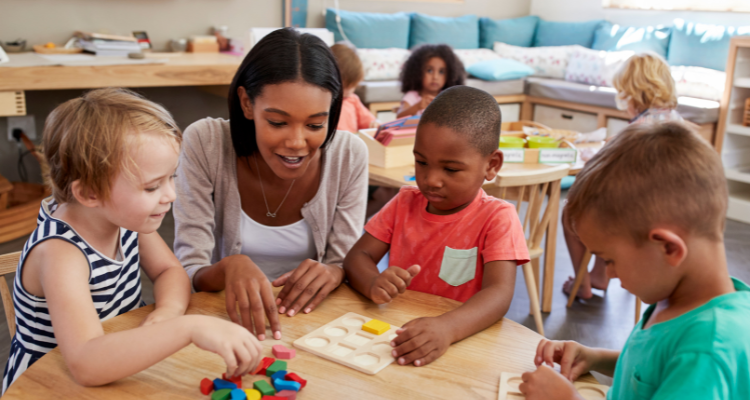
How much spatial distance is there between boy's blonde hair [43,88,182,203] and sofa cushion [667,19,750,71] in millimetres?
4940

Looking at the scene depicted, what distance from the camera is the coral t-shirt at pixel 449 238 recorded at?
1.23 meters

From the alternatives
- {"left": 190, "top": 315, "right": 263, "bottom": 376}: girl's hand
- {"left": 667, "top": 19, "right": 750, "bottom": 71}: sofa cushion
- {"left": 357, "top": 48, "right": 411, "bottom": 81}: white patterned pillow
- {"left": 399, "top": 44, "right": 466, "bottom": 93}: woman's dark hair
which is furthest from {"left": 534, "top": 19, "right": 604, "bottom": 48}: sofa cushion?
{"left": 190, "top": 315, "right": 263, "bottom": 376}: girl's hand

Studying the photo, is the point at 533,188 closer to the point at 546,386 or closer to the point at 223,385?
the point at 546,386

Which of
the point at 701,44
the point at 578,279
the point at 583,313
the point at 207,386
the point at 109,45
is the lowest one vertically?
the point at 583,313

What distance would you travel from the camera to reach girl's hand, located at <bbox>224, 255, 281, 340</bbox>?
39.0 inches

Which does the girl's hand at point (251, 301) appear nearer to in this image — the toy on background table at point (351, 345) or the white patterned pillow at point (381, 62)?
the toy on background table at point (351, 345)

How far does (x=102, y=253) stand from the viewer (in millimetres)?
1012

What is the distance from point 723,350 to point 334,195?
1.00 meters

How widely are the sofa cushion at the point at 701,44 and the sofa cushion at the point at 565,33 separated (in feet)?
2.83

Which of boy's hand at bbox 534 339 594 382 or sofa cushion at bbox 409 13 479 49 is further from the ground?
sofa cushion at bbox 409 13 479 49

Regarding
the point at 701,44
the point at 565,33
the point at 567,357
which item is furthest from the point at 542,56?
the point at 567,357

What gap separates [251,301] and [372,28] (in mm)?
4482

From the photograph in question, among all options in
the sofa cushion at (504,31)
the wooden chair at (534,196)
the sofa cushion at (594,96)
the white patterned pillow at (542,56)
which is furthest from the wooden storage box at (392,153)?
the sofa cushion at (504,31)

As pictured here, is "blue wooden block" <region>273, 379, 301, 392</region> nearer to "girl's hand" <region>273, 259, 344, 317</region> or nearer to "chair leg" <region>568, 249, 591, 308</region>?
"girl's hand" <region>273, 259, 344, 317</region>
